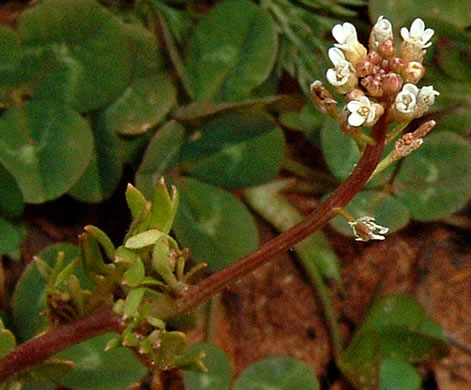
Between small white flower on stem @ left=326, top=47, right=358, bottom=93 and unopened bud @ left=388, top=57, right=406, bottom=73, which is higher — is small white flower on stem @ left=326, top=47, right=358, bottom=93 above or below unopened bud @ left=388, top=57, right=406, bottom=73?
below

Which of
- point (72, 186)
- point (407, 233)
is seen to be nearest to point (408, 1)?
point (407, 233)

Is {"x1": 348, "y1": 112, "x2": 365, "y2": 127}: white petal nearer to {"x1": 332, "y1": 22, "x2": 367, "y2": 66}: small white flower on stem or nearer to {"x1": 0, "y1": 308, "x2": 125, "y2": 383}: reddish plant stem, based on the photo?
{"x1": 332, "y1": 22, "x2": 367, "y2": 66}: small white flower on stem

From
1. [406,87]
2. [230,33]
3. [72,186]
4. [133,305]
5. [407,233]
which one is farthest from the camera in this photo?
[407,233]

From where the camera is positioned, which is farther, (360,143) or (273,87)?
(273,87)

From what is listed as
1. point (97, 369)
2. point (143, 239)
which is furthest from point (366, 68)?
point (97, 369)

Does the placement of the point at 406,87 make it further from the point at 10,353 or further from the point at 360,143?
the point at 10,353

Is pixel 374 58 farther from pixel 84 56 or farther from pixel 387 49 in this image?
pixel 84 56

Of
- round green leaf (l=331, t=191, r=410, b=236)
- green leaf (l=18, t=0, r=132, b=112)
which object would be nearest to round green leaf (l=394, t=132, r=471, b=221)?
round green leaf (l=331, t=191, r=410, b=236)
